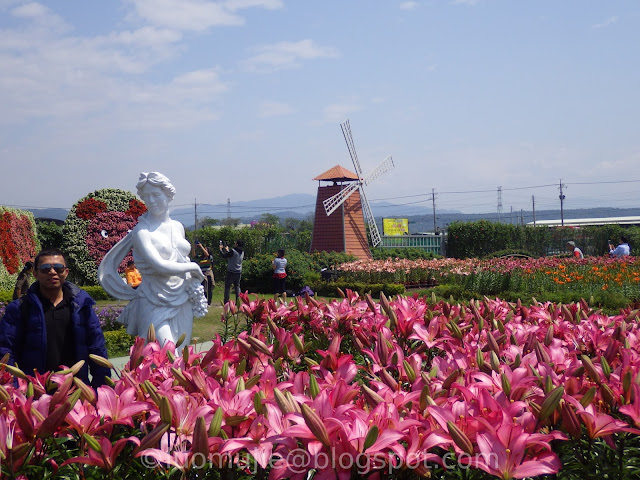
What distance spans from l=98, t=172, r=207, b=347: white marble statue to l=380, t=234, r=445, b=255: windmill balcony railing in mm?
27471

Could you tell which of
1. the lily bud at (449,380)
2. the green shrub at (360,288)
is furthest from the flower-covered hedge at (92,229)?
the lily bud at (449,380)

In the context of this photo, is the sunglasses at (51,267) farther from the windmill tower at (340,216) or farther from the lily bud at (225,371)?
the windmill tower at (340,216)

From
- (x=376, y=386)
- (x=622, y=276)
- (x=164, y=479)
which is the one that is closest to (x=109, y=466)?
(x=164, y=479)

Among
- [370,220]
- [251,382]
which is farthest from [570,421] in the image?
[370,220]

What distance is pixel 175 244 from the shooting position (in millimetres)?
5605

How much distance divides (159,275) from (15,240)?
14029 millimetres

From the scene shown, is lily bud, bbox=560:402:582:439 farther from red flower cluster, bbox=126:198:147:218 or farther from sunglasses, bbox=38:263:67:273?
red flower cluster, bbox=126:198:147:218

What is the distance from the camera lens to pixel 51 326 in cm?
368

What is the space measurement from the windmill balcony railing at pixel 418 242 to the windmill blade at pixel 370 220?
4.82 feet

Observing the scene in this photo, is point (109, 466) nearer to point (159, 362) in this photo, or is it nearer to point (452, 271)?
point (159, 362)

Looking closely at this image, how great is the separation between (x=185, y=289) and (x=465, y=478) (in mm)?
4258

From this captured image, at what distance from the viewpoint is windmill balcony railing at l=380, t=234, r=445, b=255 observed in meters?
33.1

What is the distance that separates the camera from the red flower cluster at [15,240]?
1677 cm

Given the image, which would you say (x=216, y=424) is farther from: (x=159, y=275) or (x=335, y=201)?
(x=335, y=201)
